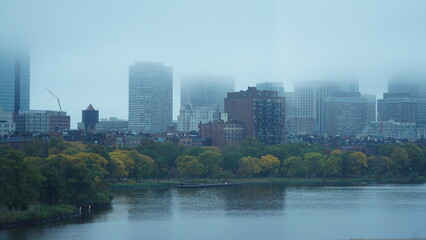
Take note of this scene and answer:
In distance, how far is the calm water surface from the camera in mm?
62025

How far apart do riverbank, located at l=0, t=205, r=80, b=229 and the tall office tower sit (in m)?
99.6

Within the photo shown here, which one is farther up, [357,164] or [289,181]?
[357,164]

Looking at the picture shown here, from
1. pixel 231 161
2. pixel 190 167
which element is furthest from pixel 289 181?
pixel 190 167

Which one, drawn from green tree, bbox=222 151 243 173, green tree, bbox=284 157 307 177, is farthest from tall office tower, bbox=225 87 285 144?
green tree, bbox=222 151 243 173

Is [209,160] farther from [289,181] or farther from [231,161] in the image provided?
[289,181]

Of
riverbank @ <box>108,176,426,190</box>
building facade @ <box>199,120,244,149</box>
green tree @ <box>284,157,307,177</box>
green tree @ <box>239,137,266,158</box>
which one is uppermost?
building facade @ <box>199,120,244,149</box>

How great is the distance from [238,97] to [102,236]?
116 meters

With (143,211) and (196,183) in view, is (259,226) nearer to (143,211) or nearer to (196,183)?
(143,211)

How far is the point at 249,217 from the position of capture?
72438mm

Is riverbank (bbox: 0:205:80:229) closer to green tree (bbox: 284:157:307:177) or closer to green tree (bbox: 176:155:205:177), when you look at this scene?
green tree (bbox: 176:155:205:177)

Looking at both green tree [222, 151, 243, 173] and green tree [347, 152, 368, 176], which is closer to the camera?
green tree [222, 151, 243, 173]

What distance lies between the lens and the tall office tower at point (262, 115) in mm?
169625

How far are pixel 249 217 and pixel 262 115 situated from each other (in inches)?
3896

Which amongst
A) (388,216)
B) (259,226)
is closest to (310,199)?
(388,216)
